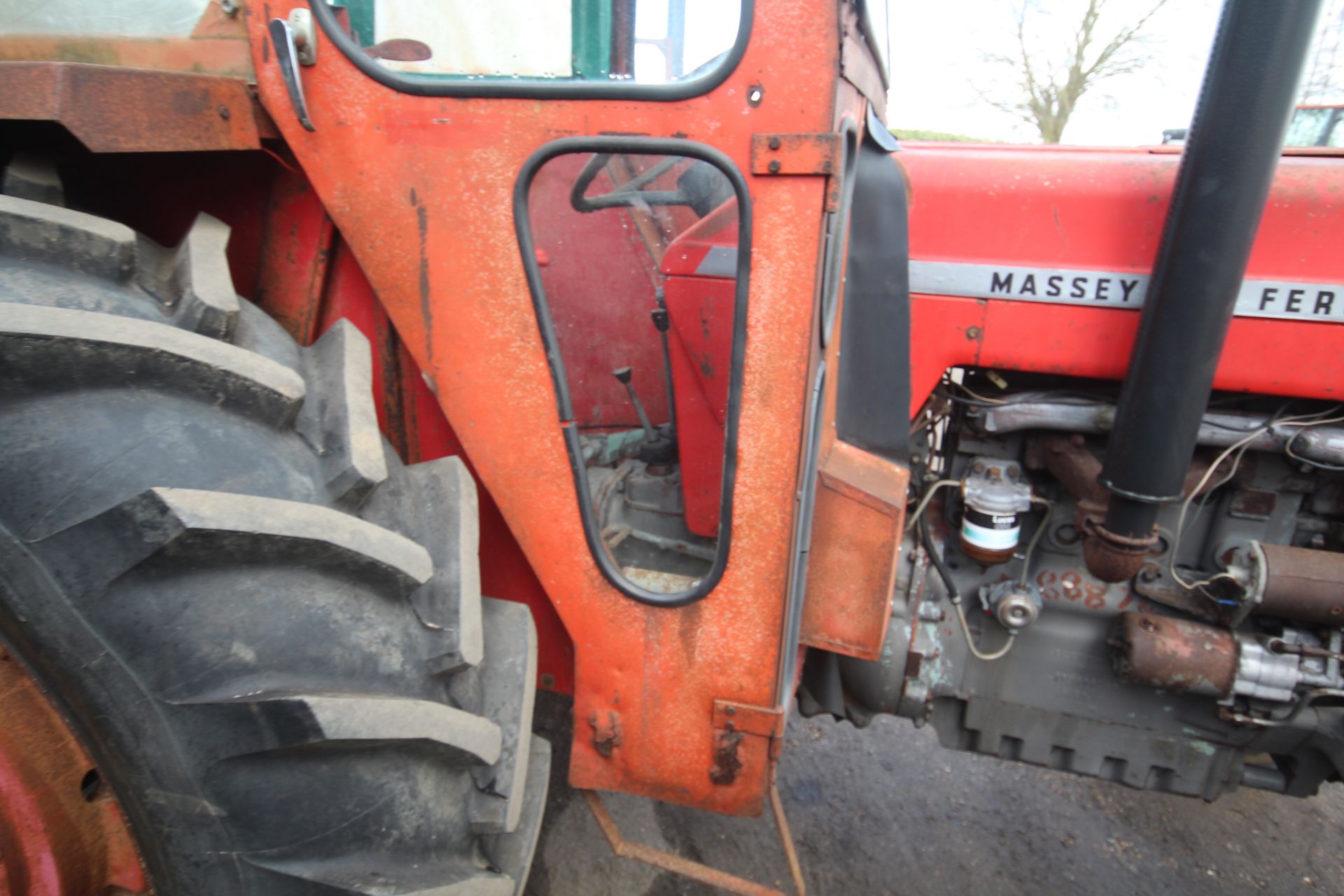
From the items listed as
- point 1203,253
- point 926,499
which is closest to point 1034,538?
point 926,499

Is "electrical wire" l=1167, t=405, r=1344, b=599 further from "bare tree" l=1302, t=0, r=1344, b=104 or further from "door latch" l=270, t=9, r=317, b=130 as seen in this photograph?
"bare tree" l=1302, t=0, r=1344, b=104

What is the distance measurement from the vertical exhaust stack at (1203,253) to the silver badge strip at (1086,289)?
141mm

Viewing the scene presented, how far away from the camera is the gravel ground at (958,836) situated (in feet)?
6.02

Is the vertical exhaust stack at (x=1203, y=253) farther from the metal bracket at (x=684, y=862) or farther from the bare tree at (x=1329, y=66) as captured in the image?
the bare tree at (x=1329, y=66)

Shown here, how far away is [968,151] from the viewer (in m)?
1.62

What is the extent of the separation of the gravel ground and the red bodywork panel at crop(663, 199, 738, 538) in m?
0.97

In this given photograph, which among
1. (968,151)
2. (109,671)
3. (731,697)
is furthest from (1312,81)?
(109,671)

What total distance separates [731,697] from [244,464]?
771 millimetres

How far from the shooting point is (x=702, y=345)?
138 cm

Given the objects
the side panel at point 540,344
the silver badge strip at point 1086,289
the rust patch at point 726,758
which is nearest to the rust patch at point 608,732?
the side panel at point 540,344

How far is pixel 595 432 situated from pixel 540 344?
0.61m

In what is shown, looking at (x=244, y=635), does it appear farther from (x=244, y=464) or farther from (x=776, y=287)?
(x=776, y=287)

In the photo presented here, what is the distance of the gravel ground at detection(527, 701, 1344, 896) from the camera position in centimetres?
184

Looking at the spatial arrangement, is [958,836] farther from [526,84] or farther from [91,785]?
[526,84]
